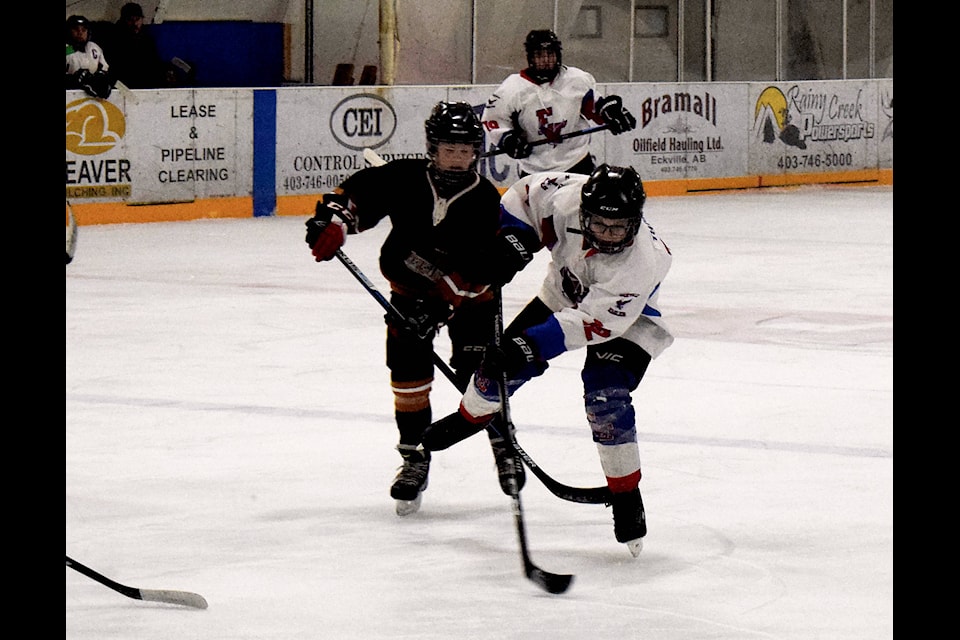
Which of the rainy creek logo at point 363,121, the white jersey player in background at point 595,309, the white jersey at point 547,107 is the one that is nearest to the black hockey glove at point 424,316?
the white jersey player in background at point 595,309

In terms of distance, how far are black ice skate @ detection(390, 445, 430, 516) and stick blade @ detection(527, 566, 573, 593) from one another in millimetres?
648

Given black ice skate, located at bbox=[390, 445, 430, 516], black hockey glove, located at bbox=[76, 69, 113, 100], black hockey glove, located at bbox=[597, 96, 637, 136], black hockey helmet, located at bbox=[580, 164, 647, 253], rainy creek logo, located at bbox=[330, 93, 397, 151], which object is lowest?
black ice skate, located at bbox=[390, 445, 430, 516]

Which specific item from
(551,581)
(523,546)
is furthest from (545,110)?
(551,581)

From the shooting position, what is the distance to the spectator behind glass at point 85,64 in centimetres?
1050

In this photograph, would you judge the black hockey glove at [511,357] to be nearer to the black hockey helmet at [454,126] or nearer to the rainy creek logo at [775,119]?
the black hockey helmet at [454,126]

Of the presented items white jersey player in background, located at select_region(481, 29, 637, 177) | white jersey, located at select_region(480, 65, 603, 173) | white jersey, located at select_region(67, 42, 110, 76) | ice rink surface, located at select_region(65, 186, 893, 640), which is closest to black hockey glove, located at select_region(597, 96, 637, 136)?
white jersey player in background, located at select_region(481, 29, 637, 177)

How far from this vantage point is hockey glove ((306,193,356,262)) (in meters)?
3.86

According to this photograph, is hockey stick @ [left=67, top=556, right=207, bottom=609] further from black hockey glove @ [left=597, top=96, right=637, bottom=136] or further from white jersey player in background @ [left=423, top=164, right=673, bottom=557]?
black hockey glove @ [left=597, top=96, right=637, bottom=136]

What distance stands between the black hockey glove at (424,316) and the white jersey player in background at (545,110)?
3946mm

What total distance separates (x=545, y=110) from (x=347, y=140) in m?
3.68

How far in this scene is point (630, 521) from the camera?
140 inches

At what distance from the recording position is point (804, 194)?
13.7m

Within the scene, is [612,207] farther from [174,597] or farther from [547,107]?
[547,107]
